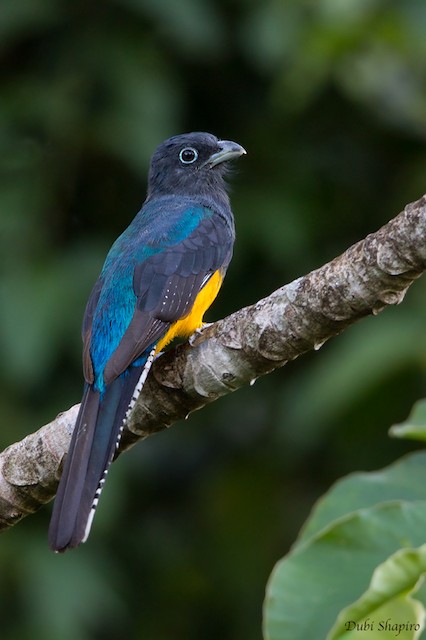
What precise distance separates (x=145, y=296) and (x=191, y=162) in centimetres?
122

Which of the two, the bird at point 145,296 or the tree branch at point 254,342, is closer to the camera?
the tree branch at point 254,342

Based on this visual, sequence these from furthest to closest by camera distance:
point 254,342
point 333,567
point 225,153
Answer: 1. point 225,153
2. point 254,342
3. point 333,567

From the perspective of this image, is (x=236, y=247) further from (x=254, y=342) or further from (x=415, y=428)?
(x=415, y=428)

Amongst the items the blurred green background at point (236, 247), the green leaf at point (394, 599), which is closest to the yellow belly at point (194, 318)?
the blurred green background at point (236, 247)

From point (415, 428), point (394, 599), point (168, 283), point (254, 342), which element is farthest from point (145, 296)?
point (394, 599)

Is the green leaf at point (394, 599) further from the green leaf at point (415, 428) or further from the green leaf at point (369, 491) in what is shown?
the green leaf at point (369, 491)

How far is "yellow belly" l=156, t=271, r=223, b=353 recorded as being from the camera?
13.8 ft

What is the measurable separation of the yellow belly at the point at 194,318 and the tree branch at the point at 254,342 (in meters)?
0.25

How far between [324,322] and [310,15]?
97.1 inches

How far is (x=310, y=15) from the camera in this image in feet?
17.5

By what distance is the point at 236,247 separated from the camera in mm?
5891

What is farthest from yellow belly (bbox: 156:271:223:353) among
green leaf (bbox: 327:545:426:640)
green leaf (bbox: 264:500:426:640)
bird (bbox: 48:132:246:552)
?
green leaf (bbox: 327:545:426:640)

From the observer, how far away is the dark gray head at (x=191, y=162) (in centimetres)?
525

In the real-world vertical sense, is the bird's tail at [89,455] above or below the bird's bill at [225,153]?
below
